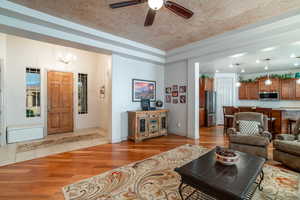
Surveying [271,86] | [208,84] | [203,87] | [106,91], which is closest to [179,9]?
[106,91]

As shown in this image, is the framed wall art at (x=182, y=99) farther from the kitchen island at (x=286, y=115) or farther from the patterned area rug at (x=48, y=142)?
the patterned area rug at (x=48, y=142)

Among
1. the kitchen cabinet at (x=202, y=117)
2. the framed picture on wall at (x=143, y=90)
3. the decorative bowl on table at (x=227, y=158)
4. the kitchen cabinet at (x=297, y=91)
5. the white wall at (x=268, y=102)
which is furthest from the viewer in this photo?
the kitchen cabinet at (x=202, y=117)

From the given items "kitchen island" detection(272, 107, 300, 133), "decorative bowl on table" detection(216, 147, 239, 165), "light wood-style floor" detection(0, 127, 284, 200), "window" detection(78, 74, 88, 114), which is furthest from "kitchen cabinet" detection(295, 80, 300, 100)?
"window" detection(78, 74, 88, 114)

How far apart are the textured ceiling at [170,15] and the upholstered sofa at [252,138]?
2364 mm

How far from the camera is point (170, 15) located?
2809 mm

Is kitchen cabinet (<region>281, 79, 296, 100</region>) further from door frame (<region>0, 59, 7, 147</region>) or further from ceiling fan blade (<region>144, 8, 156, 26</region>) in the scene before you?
door frame (<region>0, 59, 7, 147</region>)

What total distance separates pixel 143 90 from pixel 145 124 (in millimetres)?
1292

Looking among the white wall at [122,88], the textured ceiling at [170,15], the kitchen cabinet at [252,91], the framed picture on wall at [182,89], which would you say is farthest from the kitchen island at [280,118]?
the white wall at [122,88]

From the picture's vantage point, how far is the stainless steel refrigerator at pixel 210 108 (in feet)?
22.0

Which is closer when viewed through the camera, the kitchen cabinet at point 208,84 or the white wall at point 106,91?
the white wall at point 106,91

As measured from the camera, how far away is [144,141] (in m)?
4.41

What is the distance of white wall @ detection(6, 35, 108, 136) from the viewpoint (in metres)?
4.32

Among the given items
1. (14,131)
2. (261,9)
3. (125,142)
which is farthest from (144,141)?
(261,9)

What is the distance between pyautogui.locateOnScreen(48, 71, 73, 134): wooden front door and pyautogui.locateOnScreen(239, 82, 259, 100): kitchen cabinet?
8312 mm
